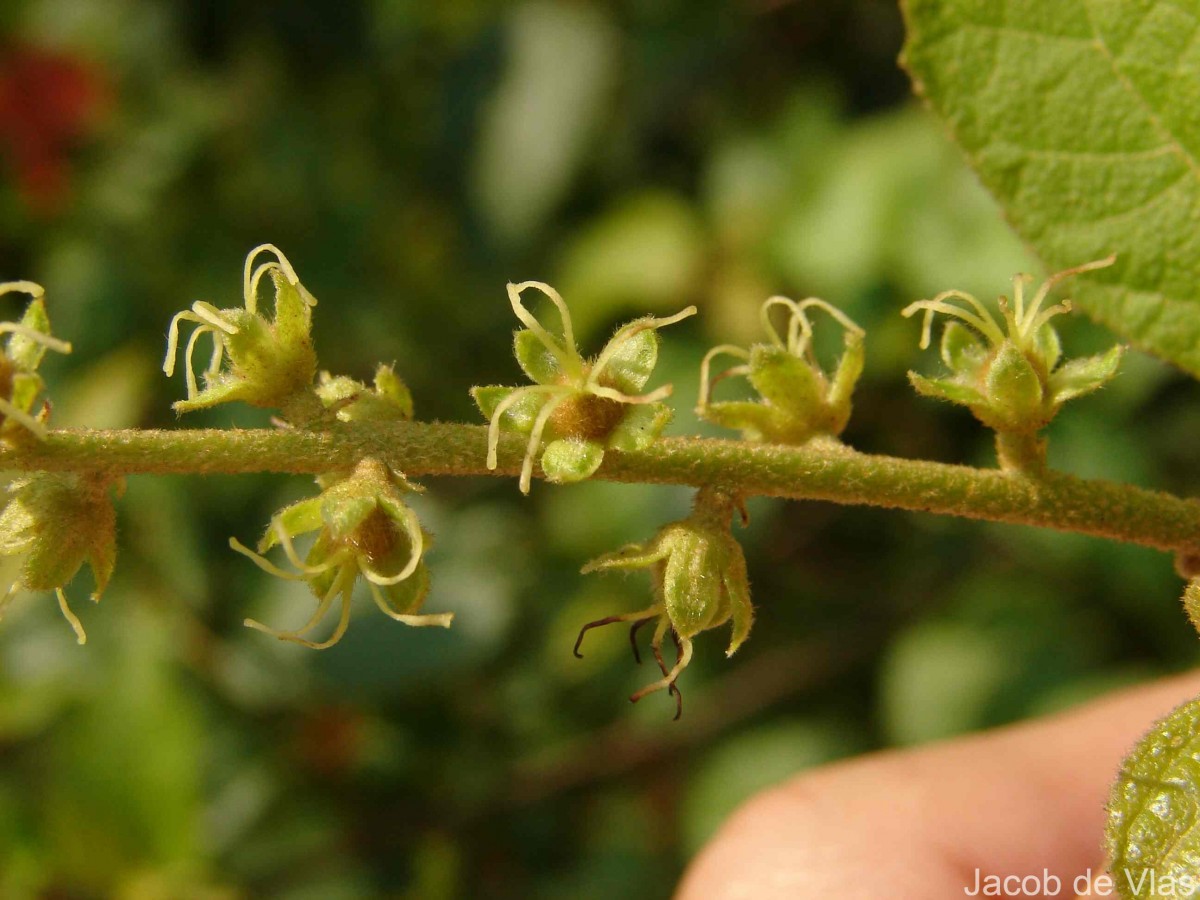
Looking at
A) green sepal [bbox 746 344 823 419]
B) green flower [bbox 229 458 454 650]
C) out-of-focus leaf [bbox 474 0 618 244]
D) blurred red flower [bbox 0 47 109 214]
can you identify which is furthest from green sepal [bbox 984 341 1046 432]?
blurred red flower [bbox 0 47 109 214]

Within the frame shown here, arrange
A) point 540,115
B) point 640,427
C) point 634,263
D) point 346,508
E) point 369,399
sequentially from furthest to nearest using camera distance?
point 540,115
point 634,263
point 369,399
point 640,427
point 346,508

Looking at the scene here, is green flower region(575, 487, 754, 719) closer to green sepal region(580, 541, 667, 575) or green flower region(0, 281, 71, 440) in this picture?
green sepal region(580, 541, 667, 575)

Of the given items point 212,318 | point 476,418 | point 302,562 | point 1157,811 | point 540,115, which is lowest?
point 1157,811

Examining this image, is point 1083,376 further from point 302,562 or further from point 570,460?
point 302,562

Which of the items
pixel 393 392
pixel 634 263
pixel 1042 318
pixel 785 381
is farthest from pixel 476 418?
pixel 1042 318

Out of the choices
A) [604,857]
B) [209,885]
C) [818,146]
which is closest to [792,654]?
[604,857]
